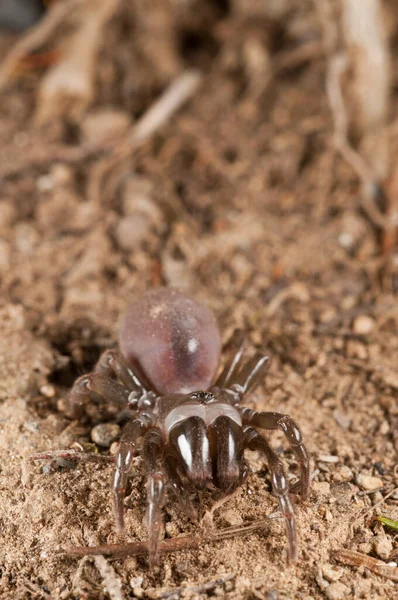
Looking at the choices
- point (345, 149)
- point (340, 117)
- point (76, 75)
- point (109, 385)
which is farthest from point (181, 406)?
point (76, 75)

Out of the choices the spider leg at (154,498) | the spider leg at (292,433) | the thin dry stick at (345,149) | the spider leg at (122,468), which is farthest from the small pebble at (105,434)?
the thin dry stick at (345,149)

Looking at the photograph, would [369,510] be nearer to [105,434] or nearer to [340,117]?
[105,434]

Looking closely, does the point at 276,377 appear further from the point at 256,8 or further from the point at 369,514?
the point at 256,8

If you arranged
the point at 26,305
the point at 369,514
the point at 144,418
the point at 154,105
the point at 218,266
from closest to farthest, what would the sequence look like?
the point at 369,514 < the point at 144,418 < the point at 26,305 < the point at 218,266 < the point at 154,105

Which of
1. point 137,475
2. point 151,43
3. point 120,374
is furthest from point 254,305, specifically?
point 151,43

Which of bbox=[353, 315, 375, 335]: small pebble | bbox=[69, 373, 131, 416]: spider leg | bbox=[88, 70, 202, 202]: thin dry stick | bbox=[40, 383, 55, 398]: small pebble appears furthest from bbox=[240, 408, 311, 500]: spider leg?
bbox=[88, 70, 202, 202]: thin dry stick

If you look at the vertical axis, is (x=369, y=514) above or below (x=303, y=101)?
below

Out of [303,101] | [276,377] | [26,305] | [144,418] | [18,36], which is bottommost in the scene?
[276,377]
